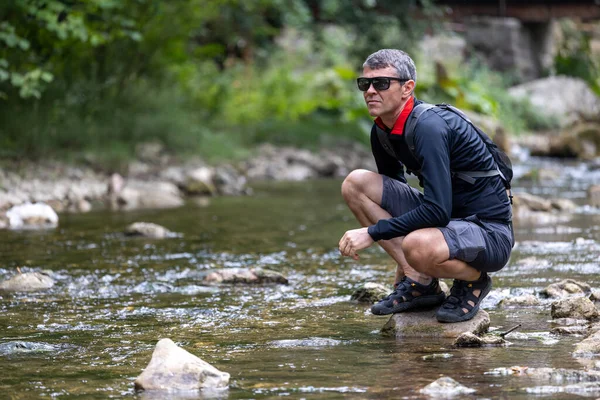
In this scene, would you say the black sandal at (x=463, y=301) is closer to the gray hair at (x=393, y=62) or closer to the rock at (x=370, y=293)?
the rock at (x=370, y=293)

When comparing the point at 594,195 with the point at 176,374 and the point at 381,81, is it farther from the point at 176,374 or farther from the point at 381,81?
the point at 176,374

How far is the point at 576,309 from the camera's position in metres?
4.50

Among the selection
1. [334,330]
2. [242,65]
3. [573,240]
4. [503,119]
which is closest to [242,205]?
[573,240]

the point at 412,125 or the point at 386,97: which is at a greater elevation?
the point at 386,97

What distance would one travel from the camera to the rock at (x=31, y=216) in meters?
9.45

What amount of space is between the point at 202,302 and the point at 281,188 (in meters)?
9.24

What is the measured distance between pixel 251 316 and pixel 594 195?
311 inches

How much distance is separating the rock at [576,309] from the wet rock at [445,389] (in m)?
1.46

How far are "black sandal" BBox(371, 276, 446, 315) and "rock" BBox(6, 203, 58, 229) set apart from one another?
5.78 metres

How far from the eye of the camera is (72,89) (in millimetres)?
13117

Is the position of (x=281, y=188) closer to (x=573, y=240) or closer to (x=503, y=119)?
(x=573, y=240)

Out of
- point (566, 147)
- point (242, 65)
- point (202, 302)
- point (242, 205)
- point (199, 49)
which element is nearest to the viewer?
point (202, 302)

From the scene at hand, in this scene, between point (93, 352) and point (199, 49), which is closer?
point (93, 352)

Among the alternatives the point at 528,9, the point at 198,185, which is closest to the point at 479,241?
the point at 198,185
